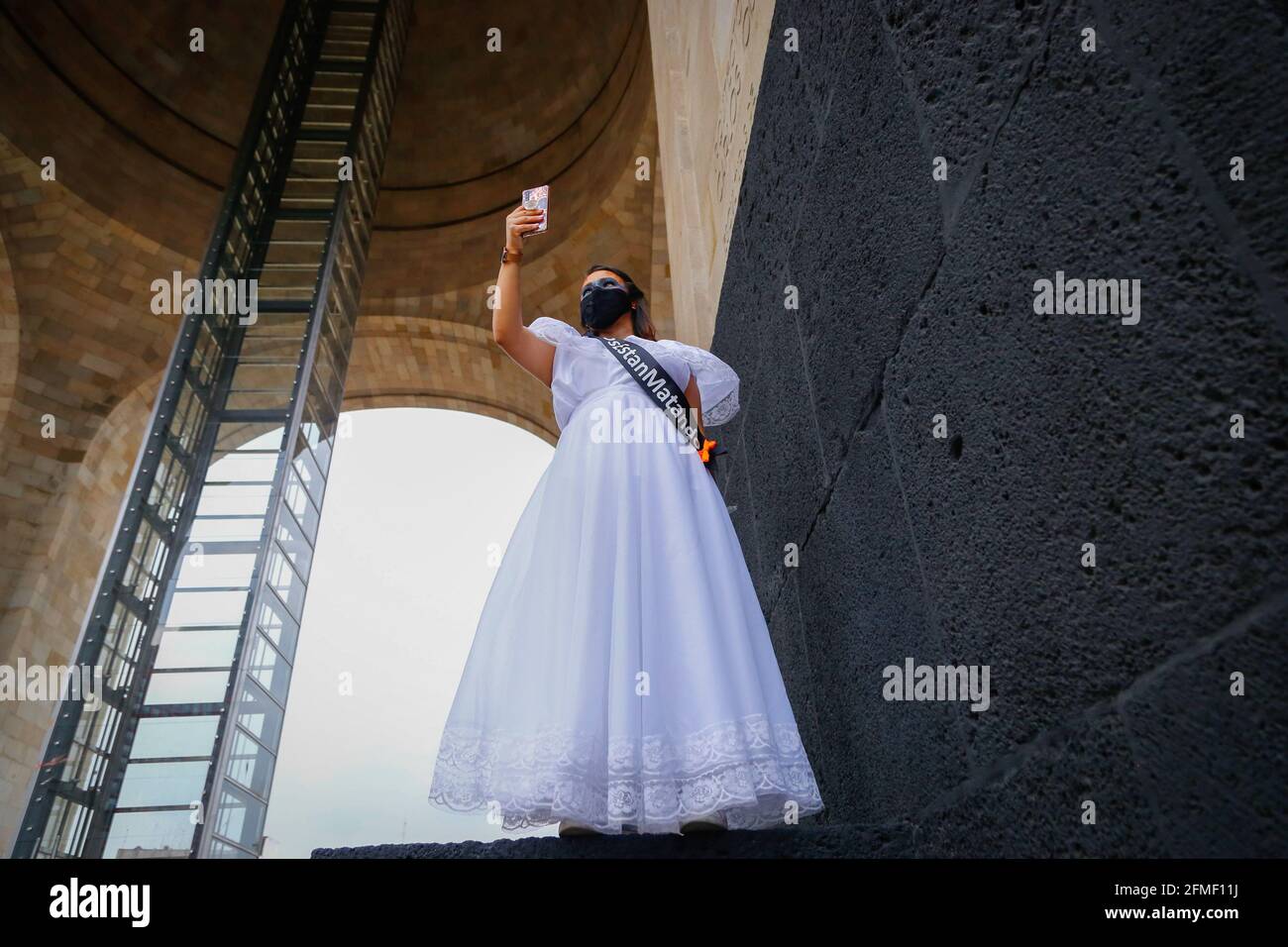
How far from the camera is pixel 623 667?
1.63 m

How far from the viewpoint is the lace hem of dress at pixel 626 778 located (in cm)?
150

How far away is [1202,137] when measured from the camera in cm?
87

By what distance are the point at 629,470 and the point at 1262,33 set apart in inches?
54.6

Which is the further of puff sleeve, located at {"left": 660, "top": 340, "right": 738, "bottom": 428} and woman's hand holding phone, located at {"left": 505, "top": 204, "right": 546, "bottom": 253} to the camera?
puff sleeve, located at {"left": 660, "top": 340, "right": 738, "bottom": 428}

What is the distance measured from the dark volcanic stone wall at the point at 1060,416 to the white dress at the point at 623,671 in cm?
27

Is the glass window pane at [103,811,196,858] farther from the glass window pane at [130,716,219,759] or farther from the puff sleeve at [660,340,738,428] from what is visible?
the puff sleeve at [660,340,738,428]

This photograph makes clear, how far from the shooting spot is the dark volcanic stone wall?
2.69 feet

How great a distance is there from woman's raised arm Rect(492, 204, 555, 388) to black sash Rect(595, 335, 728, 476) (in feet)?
0.61

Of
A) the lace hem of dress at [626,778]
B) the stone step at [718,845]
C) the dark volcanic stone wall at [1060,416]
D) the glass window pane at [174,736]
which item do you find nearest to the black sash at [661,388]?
the dark volcanic stone wall at [1060,416]

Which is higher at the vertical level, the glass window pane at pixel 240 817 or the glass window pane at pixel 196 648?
the glass window pane at pixel 196 648

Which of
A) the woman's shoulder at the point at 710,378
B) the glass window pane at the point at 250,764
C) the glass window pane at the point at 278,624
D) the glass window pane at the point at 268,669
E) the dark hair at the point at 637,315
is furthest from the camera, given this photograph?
the glass window pane at the point at 278,624

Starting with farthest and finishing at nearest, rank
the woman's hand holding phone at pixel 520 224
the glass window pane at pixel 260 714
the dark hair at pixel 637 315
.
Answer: the glass window pane at pixel 260 714
the dark hair at pixel 637 315
the woman's hand holding phone at pixel 520 224

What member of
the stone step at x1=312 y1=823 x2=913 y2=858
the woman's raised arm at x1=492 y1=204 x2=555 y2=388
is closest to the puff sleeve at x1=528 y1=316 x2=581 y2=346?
the woman's raised arm at x1=492 y1=204 x2=555 y2=388

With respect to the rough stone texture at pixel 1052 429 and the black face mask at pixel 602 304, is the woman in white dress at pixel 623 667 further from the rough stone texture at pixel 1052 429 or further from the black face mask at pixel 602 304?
the black face mask at pixel 602 304
